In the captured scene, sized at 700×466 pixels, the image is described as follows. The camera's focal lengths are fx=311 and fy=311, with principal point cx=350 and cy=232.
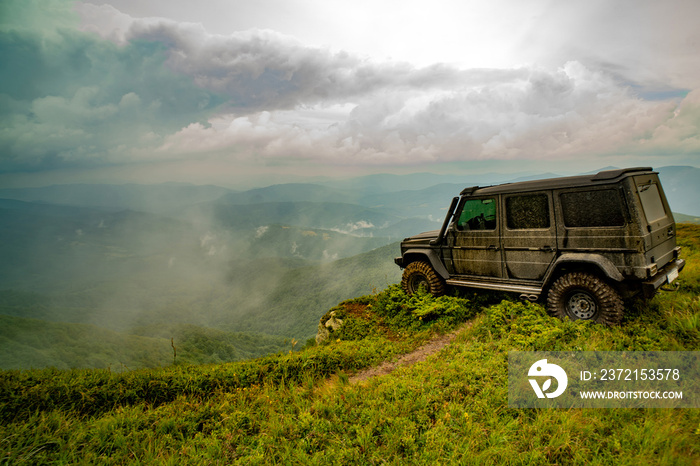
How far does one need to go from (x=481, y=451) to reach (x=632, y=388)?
2.27 meters

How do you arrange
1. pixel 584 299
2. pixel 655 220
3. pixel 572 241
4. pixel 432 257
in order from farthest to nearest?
1. pixel 432 257
2. pixel 572 241
3. pixel 584 299
4. pixel 655 220

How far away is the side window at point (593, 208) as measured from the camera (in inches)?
219

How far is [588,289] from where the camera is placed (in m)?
5.73

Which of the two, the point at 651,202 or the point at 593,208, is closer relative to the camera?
the point at 593,208

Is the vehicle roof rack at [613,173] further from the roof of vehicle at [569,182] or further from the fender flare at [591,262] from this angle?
the fender flare at [591,262]

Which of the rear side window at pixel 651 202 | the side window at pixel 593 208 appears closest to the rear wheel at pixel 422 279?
the side window at pixel 593 208

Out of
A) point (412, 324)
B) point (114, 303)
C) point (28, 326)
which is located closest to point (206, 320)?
point (114, 303)

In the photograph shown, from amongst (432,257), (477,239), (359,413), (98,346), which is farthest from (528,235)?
(98,346)

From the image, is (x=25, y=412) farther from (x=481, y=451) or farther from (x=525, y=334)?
(x=525, y=334)

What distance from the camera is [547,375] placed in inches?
165

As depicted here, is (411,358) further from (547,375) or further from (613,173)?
(613,173)

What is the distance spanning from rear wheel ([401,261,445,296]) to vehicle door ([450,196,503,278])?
625mm

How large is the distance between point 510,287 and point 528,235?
4.03 feet

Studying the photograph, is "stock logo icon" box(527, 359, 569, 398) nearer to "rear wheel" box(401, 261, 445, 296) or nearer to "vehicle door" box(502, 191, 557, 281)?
"vehicle door" box(502, 191, 557, 281)
